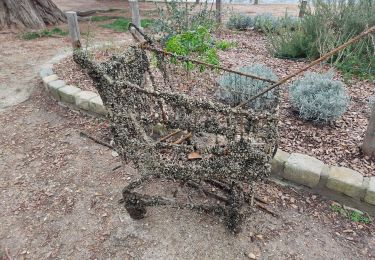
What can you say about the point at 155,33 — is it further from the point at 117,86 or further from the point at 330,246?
the point at 330,246

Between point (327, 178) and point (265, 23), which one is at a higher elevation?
point (265, 23)

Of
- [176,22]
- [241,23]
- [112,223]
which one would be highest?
[176,22]

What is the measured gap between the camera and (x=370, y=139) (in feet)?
8.64

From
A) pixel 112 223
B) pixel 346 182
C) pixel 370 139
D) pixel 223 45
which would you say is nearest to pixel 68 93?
pixel 112 223

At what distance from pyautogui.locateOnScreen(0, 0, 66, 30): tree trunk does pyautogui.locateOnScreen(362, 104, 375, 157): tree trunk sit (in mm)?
6984

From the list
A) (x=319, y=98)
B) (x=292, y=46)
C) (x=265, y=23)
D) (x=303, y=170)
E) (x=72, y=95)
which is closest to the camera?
(x=303, y=170)

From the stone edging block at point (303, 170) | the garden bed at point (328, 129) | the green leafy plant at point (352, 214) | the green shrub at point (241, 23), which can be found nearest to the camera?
the green leafy plant at point (352, 214)

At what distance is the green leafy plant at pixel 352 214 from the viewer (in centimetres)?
239

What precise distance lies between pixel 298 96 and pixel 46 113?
288 centimetres

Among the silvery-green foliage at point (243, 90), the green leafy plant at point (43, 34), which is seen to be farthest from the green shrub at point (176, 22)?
the green leafy plant at point (43, 34)

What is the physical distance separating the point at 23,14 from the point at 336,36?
6253mm

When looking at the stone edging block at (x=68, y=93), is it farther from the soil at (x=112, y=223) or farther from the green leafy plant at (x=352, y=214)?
the green leafy plant at (x=352, y=214)

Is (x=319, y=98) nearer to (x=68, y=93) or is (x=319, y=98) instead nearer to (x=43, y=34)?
(x=68, y=93)

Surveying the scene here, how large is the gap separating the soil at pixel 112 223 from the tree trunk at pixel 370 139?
0.58 m
